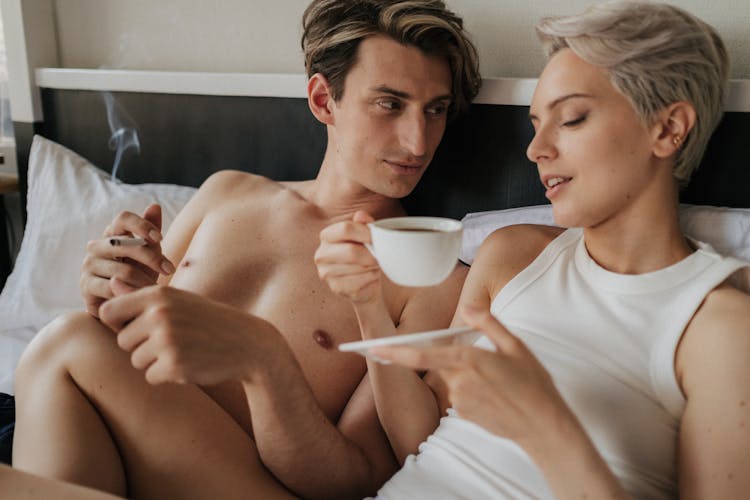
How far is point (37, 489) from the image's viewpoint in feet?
3.10

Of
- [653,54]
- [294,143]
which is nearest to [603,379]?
[653,54]

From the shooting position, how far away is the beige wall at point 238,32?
1663 millimetres

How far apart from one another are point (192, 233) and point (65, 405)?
2.33ft

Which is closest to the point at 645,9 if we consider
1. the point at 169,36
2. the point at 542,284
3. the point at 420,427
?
the point at 542,284

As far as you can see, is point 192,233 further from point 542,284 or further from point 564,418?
point 564,418

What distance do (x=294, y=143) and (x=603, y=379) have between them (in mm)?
1199

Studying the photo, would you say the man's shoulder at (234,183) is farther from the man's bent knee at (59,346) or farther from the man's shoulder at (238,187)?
the man's bent knee at (59,346)

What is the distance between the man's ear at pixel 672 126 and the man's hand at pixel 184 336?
0.70m

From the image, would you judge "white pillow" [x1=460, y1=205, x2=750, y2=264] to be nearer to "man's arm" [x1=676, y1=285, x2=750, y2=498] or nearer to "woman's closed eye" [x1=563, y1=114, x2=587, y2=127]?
"man's arm" [x1=676, y1=285, x2=750, y2=498]

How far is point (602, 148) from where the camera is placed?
1124 mm

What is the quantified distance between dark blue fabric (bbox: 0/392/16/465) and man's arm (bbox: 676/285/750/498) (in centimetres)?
121

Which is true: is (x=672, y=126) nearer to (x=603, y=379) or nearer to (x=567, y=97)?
(x=567, y=97)

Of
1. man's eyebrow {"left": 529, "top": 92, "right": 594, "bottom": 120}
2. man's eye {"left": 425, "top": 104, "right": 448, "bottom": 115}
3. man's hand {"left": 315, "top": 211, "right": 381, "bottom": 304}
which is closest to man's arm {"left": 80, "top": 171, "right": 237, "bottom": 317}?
man's hand {"left": 315, "top": 211, "right": 381, "bottom": 304}

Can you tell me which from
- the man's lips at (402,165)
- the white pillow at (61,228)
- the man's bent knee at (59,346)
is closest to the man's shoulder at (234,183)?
the white pillow at (61,228)
